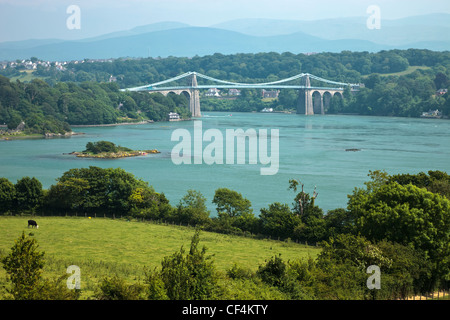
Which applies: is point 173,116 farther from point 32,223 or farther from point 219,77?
point 32,223

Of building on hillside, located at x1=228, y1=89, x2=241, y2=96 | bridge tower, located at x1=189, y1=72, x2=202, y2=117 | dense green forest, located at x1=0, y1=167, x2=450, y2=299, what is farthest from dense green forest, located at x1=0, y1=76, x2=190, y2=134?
dense green forest, located at x1=0, y1=167, x2=450, y2=299

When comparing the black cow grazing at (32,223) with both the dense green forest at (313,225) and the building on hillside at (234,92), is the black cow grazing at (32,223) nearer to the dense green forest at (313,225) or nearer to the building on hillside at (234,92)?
the dense green forest at (313,225)

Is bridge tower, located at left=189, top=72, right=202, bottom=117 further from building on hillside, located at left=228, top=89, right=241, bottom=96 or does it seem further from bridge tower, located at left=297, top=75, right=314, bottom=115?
building on hillside, located at left=228, top=89, right=241, bottom=96

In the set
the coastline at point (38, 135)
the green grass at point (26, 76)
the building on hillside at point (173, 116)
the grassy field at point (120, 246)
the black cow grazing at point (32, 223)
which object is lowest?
the grassy field at point (120, 246)

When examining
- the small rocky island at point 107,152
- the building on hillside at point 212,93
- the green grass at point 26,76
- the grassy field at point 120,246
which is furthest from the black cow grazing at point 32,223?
the green grass at point 26,76

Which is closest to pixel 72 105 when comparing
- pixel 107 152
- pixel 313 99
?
pixel 107 152

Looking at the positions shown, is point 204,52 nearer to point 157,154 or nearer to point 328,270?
point 157,154
